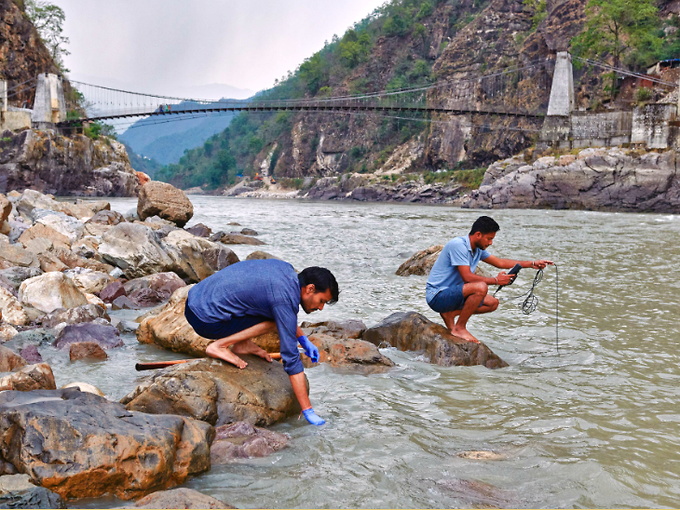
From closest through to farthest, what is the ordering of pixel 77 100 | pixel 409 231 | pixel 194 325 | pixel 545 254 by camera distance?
pixel 194 325 → pixel 545 254 → pixel 409 231 → pixel 77 100

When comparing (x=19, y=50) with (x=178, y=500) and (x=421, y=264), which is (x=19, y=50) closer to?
(x=421, y=264)

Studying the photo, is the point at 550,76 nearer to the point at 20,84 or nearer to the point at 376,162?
the point at 376,162

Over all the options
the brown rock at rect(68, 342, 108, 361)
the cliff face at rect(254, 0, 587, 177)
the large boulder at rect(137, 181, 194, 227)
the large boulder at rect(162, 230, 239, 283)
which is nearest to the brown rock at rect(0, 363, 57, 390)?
the brown rock at rect(68, 342, 108, 361)

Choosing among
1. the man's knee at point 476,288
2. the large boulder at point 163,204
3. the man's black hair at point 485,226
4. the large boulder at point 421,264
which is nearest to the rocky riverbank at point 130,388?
the man's knee at point 476,288

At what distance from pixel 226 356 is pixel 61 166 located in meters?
47.3

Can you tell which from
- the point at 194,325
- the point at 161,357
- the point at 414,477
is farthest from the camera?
the point at 161,357

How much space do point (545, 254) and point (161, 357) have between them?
33.6 ft

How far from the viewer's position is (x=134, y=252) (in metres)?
9.13

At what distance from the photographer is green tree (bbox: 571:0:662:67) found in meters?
48.0

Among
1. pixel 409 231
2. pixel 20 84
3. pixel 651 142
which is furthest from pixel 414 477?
pixel 20 84

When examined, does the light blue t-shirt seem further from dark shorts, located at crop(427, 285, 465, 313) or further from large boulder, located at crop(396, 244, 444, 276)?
large boulder, located at crop(396, 244, 444, 276)

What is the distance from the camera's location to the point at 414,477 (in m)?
3.27

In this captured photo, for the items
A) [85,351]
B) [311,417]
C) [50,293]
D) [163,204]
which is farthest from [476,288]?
[163,204]

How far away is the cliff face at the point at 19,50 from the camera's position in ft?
163
